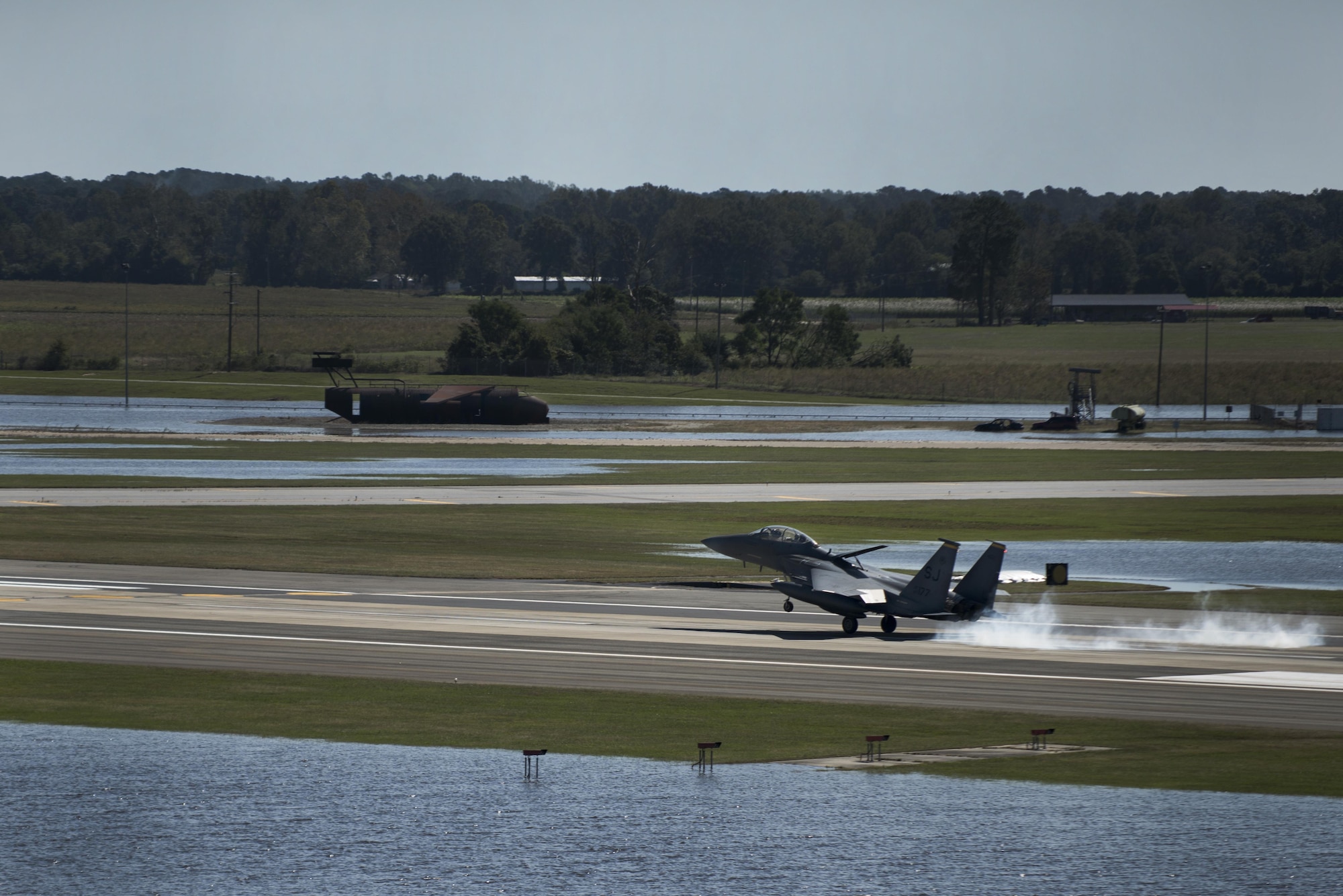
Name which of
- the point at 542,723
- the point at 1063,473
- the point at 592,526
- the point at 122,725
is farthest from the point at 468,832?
the point at 1063,473

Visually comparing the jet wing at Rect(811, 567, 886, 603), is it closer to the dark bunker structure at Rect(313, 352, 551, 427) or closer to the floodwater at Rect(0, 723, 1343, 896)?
the floodwater at Rect(0, 723, 1343, 896)

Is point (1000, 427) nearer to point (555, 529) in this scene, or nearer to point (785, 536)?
point (555, 529)

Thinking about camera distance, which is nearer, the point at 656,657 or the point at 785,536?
the point at 656,657

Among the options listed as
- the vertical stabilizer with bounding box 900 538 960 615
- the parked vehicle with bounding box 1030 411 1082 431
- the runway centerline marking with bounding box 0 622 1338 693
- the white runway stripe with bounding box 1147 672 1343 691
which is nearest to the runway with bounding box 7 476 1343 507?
the runway centerline marking with bounding box 0 622 1338 693

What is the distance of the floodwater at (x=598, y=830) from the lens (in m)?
22.8

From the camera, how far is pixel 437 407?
13625cm

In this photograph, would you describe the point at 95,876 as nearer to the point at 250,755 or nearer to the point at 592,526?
the point at 250,755

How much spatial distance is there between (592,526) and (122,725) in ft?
121

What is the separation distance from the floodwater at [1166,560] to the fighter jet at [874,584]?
11.4 m

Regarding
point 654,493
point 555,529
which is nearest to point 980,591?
point 555,529

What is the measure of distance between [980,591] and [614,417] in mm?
106329

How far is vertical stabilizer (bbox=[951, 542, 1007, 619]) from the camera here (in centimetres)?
4034

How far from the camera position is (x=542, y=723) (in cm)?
3094

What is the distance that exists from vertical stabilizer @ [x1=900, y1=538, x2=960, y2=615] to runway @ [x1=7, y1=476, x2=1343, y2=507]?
35994 millimetres
